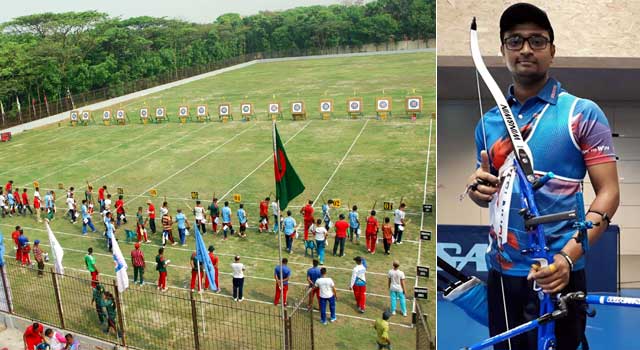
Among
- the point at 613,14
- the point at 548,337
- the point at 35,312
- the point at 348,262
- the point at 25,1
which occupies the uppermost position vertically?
the point at 25,1

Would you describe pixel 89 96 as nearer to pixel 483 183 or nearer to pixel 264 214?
pixel 264 214

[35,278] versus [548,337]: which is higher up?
[548,337]

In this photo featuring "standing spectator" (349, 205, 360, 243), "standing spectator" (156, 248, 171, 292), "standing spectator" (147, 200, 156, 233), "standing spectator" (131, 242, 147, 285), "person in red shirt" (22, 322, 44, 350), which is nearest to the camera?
"person in red shirt" (22, 322, 44, 350)

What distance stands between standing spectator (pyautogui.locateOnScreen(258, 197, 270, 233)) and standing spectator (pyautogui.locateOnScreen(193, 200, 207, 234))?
106 cm

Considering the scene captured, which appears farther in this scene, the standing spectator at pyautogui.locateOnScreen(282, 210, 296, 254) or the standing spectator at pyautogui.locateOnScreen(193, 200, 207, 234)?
the standing spectator at pyautogui.locateOnScreen(193, 200, 207, 234)

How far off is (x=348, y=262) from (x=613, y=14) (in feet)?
19.9

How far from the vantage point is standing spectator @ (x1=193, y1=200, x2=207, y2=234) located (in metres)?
9.97

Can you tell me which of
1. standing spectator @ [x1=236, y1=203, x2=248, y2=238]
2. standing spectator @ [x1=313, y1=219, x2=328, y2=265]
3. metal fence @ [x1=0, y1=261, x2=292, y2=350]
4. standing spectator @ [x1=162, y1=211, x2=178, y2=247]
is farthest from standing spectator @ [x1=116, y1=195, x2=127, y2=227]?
standing spectator @ [x1=313, y1=219, x2=328, y2=265]

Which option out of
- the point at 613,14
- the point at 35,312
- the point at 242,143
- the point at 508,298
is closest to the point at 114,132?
the point at 242,143

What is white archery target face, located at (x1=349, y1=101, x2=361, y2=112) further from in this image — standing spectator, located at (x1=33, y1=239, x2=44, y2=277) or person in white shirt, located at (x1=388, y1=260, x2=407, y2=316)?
standing spectator, located at (x1=33, y1=239, x2=44, y2=277)

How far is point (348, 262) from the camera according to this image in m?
8.92

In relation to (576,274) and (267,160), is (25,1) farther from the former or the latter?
(576,274)

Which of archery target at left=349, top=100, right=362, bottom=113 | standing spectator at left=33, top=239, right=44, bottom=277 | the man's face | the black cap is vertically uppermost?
the black cap

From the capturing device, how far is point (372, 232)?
891cm
